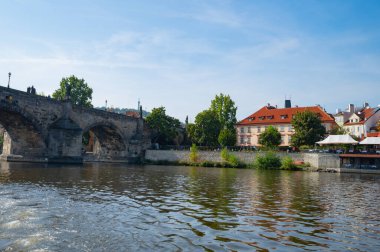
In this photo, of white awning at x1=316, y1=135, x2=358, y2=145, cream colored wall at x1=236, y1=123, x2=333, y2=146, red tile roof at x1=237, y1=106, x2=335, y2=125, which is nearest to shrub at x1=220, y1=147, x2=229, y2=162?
white awning at x1=316, y1=135, x2=358, y2=145

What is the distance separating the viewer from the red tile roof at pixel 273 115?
236 feet

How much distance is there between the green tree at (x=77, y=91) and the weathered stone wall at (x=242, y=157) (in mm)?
24953

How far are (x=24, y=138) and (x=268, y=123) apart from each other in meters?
49.4

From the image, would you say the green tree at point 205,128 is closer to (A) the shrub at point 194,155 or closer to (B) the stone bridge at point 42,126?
(A) the shrub at point 194,155

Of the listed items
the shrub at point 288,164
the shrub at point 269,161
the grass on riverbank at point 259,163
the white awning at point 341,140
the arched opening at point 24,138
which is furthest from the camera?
the shrub at point 269,161

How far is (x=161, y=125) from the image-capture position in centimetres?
7056

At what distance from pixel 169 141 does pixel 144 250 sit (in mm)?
66405

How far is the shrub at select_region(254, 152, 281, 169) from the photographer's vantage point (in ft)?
172

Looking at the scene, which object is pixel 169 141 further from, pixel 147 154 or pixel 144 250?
pixel 144 250

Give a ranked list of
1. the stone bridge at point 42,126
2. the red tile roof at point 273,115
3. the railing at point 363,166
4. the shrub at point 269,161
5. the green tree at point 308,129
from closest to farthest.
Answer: the stone bridge at point 42,126, the railing at point 363,166, the shrub at point 269,161, the green tree at point 308,129, the red tile roof at point 273,115

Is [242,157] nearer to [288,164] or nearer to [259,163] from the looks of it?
[259,163]

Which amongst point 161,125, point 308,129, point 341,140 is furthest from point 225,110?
point 341,140

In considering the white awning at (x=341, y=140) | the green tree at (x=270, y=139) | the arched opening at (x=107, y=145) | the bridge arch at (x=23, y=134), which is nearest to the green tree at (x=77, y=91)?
the arched opening at (x=107, y=145)

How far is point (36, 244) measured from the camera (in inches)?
335
